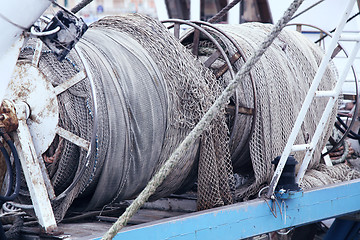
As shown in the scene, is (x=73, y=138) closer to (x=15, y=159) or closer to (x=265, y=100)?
Answer: (x=15, y=159)

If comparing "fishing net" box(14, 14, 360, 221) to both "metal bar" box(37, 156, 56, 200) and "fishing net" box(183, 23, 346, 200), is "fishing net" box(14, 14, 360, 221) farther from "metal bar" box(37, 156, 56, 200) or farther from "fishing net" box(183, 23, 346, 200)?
"metal bar" box(37, 156, 56, 200)

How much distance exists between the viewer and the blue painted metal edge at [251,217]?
3.38 metres

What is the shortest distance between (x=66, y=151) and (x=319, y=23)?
9641mm

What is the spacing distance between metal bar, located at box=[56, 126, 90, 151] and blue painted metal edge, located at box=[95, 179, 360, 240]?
1.79ft

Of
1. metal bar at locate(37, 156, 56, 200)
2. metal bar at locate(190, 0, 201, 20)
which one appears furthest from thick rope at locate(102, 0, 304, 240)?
metal bar at locate(190, 0, 201, 20)

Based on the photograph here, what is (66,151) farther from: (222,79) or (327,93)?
(327,93)

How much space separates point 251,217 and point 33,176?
5.32ft

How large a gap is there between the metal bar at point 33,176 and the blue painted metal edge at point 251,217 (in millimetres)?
413

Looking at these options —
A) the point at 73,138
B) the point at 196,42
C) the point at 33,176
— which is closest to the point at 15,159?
the point at 33,176

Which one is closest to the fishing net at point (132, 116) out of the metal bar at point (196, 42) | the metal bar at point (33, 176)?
the metal bar at point (33, 176)

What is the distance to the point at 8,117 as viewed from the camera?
3.07 meters

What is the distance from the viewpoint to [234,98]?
444 cm

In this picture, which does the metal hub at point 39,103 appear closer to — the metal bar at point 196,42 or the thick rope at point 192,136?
the thick rope at point 192,136

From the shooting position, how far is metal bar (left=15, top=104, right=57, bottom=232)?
122 inches
